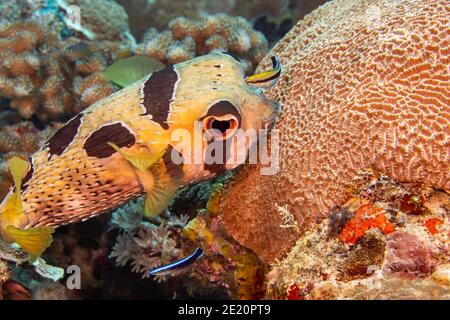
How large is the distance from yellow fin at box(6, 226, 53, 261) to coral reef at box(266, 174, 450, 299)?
1510 millimetres

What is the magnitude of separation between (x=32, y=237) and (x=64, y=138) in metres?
0.69

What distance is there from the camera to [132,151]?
247 centimetres

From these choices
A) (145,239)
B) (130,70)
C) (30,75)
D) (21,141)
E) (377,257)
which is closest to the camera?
(377,257)

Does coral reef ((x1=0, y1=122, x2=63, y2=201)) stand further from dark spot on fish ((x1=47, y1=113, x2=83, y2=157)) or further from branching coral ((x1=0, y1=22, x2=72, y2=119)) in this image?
dark spot on fish ((x1=47, y1=113, x2=83, y2=157))

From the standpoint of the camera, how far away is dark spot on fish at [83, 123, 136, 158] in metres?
2.47

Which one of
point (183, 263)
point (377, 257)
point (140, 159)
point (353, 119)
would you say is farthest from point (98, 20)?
point (377, 257)

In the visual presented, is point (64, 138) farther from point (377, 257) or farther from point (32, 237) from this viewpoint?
point (377, 257)

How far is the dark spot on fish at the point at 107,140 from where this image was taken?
2.47 meters

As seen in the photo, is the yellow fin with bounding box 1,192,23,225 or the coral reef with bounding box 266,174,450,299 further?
the yellow fin with bounding box 1,192,23,225

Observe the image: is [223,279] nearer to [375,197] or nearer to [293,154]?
[293,154]

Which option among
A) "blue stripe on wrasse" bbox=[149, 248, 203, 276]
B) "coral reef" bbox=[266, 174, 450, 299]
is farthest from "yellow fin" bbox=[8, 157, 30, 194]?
"coral reef" bbox=[266, 174, 450, 299]

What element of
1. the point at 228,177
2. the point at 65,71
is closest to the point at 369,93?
the point at 228,177

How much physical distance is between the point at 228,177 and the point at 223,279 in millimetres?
919

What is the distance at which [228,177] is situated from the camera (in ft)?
10.6
